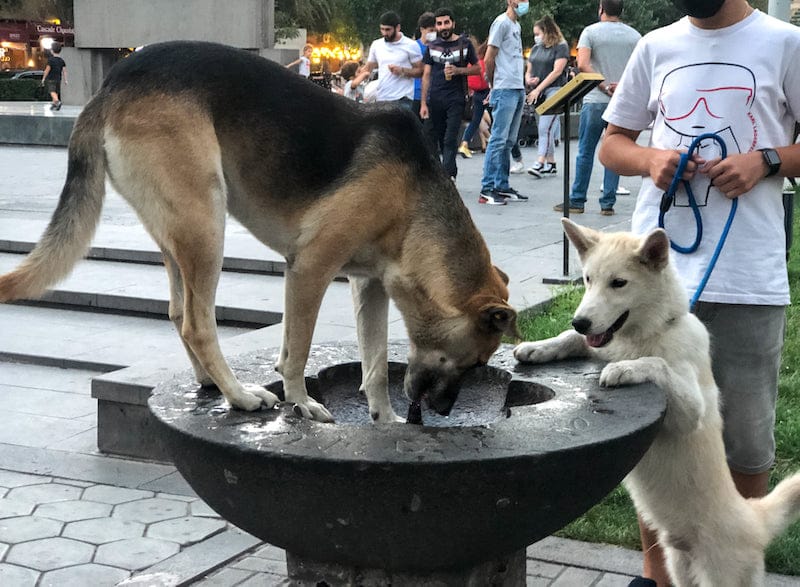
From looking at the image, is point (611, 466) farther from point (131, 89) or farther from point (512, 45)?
point (512, 45)

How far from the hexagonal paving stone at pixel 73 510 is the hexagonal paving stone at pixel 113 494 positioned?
0.19 feet

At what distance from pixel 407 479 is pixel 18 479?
11.2 ft

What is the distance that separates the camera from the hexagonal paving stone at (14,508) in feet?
15.6

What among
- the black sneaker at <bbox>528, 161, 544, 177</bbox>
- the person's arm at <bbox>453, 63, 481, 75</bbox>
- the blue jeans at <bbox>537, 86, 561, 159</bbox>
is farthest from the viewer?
the black sneaker at <bbox>528, 161, 544, 177</bbox>

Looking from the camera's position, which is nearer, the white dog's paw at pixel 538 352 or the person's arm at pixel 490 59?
the white dog's paw at pixel 538 352

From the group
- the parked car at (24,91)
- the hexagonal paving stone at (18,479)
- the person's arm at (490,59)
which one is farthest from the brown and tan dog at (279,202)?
the parked car at (24,91)

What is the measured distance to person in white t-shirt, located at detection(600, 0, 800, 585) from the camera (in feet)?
11.5

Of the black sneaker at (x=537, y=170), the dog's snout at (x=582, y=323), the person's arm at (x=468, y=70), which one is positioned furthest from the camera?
the black sneaker at (x=537, y=170)

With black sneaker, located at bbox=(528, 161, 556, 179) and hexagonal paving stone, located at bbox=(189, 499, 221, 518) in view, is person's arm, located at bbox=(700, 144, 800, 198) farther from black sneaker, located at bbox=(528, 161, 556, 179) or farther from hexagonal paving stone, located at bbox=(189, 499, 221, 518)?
black sneaker, located at bbox=(528, 161, 556, 179)

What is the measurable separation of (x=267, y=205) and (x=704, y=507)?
6.09 feet

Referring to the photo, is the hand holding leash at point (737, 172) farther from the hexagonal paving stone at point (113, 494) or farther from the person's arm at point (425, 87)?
the person's arm at point (425, 87)

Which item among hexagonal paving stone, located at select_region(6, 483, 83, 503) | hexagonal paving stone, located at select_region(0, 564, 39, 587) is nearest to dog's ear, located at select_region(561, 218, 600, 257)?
hexagonal paving stone, located at select_region(0, 564, 39, 587)

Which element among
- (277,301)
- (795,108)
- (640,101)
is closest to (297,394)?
(640,101)

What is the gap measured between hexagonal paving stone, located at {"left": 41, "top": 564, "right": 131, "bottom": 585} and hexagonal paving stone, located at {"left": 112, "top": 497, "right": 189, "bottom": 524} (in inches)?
20.4
